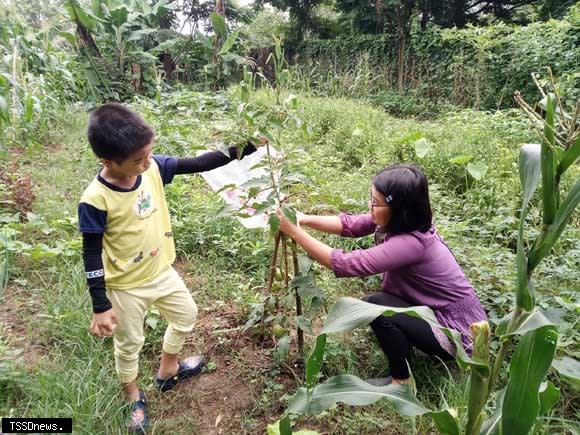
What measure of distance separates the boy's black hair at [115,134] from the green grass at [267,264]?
0.31m

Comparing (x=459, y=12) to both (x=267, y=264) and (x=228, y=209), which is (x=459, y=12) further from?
(x=228, y=209)

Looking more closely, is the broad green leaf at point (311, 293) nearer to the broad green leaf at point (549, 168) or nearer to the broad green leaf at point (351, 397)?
the broad green leaf at point (351, 397)

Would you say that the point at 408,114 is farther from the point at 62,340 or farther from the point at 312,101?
the point at 62,340

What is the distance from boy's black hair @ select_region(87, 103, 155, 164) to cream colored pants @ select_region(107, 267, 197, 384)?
509 mm

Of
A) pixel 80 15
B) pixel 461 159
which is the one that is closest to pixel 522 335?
pixel 461 159

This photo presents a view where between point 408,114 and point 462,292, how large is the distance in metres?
6.71

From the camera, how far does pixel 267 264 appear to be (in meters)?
2.54

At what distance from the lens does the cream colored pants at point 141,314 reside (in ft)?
4.83

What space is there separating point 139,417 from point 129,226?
0.76 meters

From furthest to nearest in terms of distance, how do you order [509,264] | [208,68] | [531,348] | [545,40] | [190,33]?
1. [190,33]
2. [208,68]
3. [545,40]
4. [509,264]
5. [531,348]

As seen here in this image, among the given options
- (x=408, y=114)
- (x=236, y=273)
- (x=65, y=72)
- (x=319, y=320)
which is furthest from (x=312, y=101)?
(x=319, y=320)

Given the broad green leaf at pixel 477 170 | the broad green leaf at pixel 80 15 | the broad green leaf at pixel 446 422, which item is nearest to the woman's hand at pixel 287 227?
the broad green leaf at pixel 446 422

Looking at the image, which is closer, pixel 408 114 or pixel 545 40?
pixel 545 40

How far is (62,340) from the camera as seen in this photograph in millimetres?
1871
